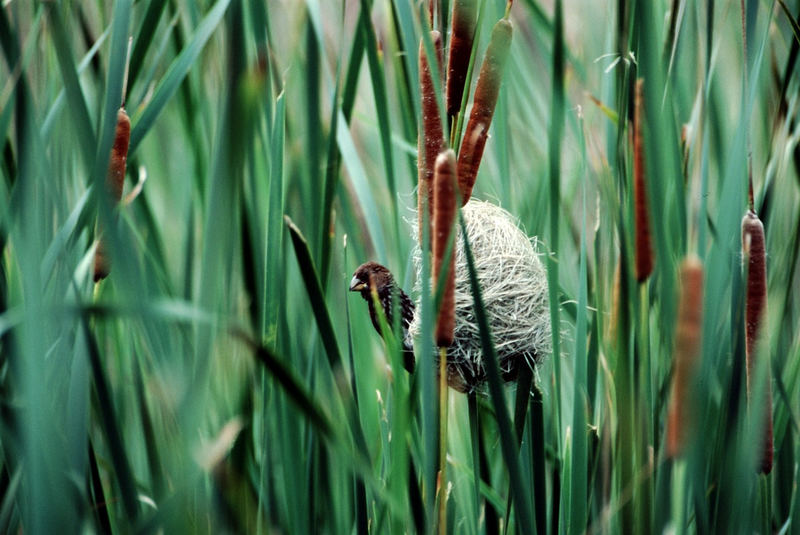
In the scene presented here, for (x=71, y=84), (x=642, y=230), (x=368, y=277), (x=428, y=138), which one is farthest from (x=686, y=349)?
(x=368, y=277)

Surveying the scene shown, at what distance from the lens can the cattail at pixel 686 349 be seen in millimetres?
362

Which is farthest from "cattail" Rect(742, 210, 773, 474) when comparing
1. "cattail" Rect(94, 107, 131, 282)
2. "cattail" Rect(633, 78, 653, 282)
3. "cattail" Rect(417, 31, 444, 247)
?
"cattail" Rect(94, 107, 131, 282)

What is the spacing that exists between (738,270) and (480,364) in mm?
233

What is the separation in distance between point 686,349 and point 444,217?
0.16 m

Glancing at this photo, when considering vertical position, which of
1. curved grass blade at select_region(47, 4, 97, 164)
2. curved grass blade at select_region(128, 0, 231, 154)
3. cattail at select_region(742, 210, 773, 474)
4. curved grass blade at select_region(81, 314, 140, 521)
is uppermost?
curved grass blade at select_region(128, 0, 231, 154)

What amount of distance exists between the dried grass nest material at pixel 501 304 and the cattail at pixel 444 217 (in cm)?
20

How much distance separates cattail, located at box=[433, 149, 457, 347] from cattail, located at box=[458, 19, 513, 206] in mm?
64

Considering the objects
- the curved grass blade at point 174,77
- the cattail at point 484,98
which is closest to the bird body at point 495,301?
the cattail at point 484,98

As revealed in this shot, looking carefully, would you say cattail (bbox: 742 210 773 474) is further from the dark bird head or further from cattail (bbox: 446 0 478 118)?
the dark bird head

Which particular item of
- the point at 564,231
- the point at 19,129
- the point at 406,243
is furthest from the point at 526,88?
the point at 19,129

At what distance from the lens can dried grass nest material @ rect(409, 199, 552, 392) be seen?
0.72 meters

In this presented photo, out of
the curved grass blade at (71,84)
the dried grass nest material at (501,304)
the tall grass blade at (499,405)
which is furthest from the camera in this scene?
the dried grass nest material at (501,304)

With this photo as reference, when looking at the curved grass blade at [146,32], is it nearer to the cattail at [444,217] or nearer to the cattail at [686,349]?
the cattail at [444,217]

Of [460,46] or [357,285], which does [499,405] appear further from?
[357,285]
